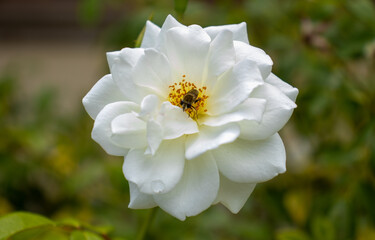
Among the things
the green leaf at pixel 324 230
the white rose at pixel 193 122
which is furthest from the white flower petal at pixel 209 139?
the green leaf at pixel 324 230

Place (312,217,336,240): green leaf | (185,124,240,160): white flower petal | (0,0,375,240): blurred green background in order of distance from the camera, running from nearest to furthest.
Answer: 1. (185,124,240,160): white flower petal
2. (312,217,336,240): green leaf
3. (0,0,375,240): blurred green background

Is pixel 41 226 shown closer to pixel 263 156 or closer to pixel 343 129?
pixel 263 156

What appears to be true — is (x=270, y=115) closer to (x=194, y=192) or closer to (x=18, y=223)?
(x=194, y=192)

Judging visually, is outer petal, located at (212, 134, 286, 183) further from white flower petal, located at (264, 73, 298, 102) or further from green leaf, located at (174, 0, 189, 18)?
green leaf, located at (174, 0, 189, 18)

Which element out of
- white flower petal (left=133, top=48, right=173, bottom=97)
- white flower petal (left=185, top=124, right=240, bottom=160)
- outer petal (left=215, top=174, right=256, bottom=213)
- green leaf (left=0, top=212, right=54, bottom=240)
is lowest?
green leaf (left=0, top=212, right=54, bottom=240)

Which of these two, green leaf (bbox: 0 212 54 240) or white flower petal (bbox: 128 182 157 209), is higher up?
white flower petal (bbox: 128 182 157 209)

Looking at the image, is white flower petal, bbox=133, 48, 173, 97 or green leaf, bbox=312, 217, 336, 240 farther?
green leaf, bbox=312, 217, 336, 240

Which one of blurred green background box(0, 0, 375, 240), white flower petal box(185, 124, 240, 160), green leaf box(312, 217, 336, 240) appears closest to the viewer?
white flower petal box(185, 124, 240, 160)

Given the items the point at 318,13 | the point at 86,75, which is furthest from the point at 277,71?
the point at 86,75

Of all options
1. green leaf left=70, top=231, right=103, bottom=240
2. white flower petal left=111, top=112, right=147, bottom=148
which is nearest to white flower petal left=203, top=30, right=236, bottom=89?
white flower petal left=111, top=112, right=147, bottom=148
